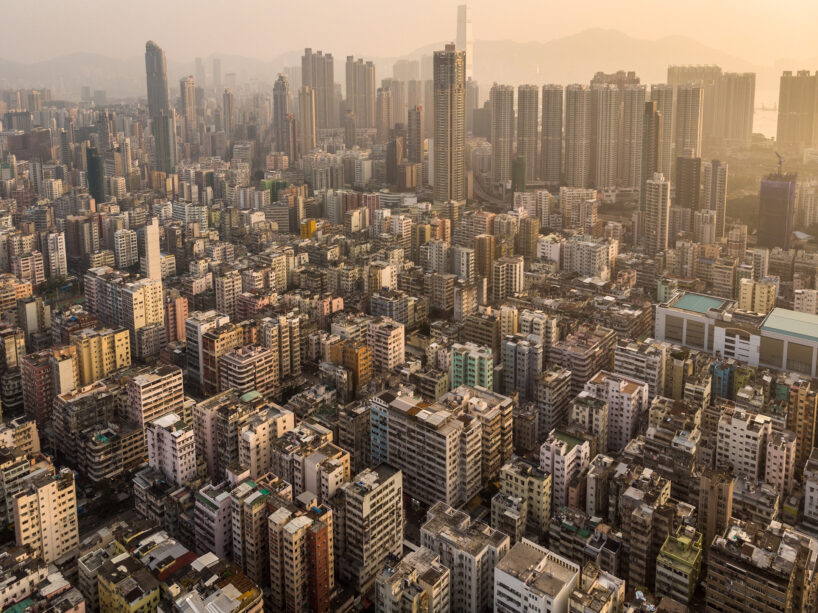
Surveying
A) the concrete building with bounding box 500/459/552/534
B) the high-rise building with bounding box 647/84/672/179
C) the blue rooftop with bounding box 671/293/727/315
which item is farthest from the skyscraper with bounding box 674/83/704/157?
the concrete building with bounding box 500/459/552/534

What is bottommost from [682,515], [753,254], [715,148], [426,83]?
[682,515]

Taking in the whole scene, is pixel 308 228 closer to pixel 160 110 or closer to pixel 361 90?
pixel 160 110

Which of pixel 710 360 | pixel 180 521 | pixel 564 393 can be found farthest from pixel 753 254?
pixel 180 521

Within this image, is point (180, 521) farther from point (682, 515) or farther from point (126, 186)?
point (126, 186)

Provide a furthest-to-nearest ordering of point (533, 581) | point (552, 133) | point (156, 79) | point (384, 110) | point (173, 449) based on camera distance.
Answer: point (384, 110) → point (156, 79) → point (552, 133) → point (173, 449) → point (533, 581)

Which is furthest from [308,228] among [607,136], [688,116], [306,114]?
[306,114]

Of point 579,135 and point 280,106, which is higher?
point 280,106

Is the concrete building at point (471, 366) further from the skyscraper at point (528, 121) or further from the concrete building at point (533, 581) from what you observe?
the skyscraper at point (528, 121)
